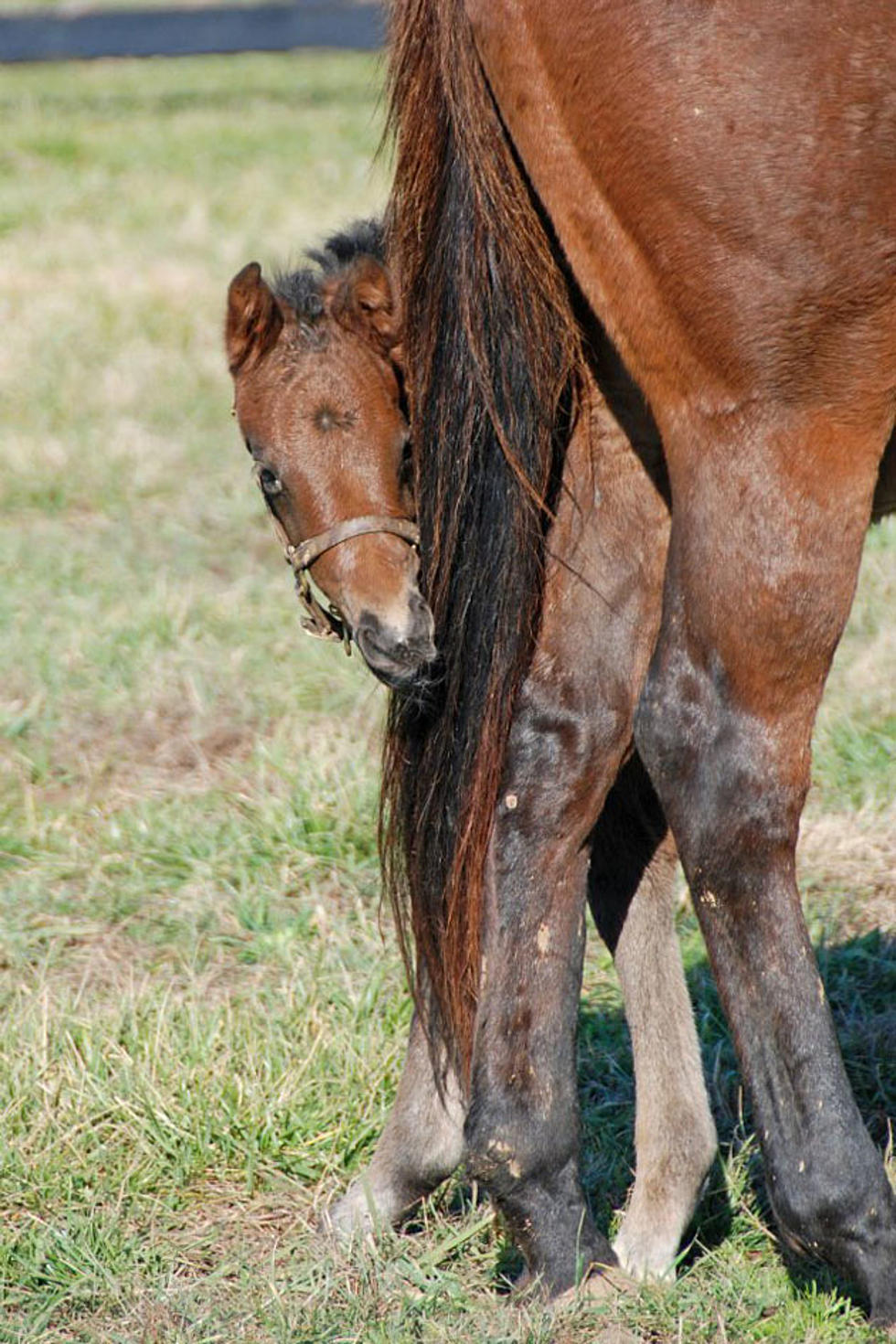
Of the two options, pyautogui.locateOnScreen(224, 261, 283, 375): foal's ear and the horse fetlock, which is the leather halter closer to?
pyautogui.locateOnScreen(224, 261, 283, 375): foal's ear

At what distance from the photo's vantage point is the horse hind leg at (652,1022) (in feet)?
8.24

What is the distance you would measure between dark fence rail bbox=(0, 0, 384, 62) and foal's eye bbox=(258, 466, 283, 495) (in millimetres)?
11106

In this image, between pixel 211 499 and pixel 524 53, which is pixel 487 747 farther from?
pixel 211 499

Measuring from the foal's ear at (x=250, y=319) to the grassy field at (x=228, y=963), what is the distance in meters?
0.71

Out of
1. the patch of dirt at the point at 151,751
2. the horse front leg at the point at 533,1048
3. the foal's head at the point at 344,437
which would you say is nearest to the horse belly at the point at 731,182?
the foal's head at the point at 344,437

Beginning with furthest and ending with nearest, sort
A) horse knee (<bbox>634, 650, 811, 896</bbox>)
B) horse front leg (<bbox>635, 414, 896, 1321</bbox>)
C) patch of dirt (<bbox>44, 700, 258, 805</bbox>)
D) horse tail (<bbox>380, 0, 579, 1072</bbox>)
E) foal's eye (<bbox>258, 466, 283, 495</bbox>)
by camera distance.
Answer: patch of dirt (<bbox>44, 700, 258, 805</bbox>)
foal's eye (<bbox>258, 466, 283, 495</bbox>)
horse tail (<bbox>380, 0, 579, 1072</bbox>)
horse knee (<bbox>634, 650, 811, 896</bbox>)
horse front leg (<bbox>635, 414, 896, 1321</bbox>)

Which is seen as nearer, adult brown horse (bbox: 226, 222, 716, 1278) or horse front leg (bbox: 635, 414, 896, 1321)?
horse front leg (bbox: 635, 414, 896, 1321)

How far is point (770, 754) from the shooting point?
210 cm

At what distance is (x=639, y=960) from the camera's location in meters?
2.61

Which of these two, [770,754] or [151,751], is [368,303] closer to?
[770,754]

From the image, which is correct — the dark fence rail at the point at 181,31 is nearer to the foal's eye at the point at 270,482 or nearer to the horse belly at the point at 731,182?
the foal's eye at the point at 270,482

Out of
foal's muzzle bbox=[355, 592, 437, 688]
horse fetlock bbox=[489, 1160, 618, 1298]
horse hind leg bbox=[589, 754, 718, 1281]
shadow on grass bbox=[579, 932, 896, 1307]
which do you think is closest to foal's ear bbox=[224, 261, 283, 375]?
foal's muzzle bbox=[355, 592, 437, 688]

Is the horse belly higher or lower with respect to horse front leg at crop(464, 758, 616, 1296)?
higher

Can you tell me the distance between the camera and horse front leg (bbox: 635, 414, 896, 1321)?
78.4 inches
